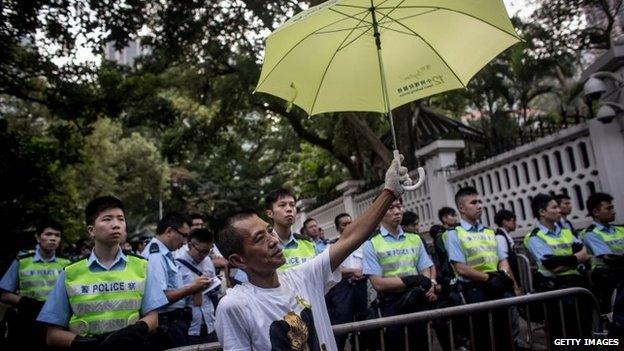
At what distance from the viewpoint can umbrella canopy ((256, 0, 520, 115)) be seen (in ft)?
9.45

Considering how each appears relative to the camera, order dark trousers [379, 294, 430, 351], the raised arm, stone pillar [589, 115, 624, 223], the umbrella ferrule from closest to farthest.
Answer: the raised arm → the umbrella ferrule → dark trousers [379, 294, 430, 351] → stone pillar [589, 115, 624, 223]

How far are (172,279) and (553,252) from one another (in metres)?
4.06

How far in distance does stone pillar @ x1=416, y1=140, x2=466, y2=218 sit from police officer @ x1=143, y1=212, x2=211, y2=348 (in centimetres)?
516

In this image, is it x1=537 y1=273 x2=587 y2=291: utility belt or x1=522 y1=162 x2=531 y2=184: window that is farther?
x1=522 y1=162 x2=531 y2=184: window

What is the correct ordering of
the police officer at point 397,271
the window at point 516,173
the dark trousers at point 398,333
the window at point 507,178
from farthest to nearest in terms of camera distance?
the window at point 507,178 < the window at point 516,173 < the police officer at point 397,271 < the dark trousers at point 398,333

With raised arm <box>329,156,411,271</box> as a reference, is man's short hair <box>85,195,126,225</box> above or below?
above

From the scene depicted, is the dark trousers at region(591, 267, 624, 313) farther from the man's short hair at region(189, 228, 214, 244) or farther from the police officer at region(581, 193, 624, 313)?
the man's short hair at region(189, 228, 214, 244)

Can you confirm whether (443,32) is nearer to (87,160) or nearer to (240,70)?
(240,70)

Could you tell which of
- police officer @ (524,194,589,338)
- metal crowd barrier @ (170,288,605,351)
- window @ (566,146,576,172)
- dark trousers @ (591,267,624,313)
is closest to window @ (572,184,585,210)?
window @ (566,146,576,172)

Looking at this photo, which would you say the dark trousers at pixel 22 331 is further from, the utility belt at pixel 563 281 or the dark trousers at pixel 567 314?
the utility belt at pixel 563 281

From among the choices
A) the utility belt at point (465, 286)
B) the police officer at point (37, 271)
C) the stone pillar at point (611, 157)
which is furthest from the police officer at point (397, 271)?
the police officer at point (37, 271)

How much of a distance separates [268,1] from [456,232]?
780 centimetres

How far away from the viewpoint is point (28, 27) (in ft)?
29.6

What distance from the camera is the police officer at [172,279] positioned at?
4.20 meters
